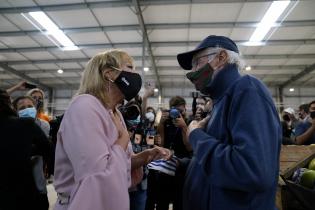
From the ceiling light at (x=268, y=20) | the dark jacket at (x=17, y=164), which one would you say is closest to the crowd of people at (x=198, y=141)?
the dark jacket at (x=17, y=164)

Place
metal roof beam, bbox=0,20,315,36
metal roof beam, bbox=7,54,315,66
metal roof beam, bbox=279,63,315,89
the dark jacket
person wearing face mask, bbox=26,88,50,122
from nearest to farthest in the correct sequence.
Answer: the dark jacket, person wearing face mask, bbox=26,88,50,122, metal roof beam, bbox=0,20,315,36, metal roof beam, bbox=7,54,315,66, metal roof beam, bbox=279,63,315,89

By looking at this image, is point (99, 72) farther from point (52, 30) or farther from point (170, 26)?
point (52, 30)

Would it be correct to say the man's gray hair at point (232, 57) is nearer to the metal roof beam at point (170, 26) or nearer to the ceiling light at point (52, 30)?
the metal roof beam at point (170, 26)

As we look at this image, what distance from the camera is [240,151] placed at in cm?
96

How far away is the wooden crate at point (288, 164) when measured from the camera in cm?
190

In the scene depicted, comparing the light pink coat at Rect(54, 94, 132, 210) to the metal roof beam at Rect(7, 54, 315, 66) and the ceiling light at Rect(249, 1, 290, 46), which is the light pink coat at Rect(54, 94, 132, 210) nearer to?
the ceiling light at Rect(249, 1, 290, 46)

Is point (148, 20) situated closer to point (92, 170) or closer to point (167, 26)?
point (167, 26)

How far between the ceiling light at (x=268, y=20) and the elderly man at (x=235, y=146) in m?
6.34

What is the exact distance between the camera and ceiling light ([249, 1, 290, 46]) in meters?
6.70

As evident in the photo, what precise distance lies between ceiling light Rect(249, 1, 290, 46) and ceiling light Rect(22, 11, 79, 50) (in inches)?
222

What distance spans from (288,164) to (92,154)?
1.76m

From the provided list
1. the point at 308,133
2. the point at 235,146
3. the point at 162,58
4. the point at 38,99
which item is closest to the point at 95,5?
the point at 38,99

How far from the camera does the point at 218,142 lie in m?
1.07

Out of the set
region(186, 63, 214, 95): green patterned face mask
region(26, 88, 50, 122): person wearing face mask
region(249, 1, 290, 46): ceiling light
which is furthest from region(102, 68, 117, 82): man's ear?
region(249, 1, 290, 46): ceiling light
